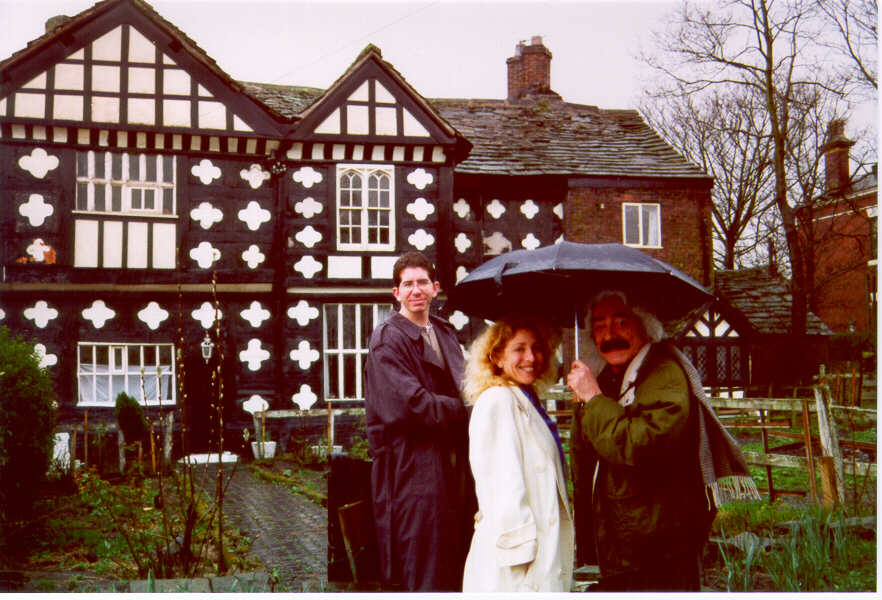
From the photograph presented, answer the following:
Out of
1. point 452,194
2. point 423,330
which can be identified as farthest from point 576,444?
point 452,194

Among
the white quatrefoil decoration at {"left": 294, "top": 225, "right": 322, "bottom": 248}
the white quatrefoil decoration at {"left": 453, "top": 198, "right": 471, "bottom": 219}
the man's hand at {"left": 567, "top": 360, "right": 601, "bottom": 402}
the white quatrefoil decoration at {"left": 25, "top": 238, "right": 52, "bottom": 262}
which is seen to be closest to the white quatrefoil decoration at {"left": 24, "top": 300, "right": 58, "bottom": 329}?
the white quatrefoil decoration at {"left": 25, "top": 238, "right": 52, "bottom": 262}

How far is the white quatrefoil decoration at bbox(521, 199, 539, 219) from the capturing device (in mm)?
10396

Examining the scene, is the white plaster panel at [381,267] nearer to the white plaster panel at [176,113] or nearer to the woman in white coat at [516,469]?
the white plaster panel at [176,113]

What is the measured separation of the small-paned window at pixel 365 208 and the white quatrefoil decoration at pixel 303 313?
876mm

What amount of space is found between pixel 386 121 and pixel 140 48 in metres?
3.17

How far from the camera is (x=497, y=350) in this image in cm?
252

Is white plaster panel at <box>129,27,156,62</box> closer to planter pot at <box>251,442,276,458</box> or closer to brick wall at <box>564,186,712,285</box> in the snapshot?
planter pot at <box>251,442,276,458</box>

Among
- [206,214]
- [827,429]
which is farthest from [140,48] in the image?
[827,429]

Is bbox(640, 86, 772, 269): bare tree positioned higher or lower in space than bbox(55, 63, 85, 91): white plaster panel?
lower

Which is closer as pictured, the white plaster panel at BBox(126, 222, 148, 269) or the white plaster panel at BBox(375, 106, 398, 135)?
the white plaster panel at BBox(126, 222, 148, 269)

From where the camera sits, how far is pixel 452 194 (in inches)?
395

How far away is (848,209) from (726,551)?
2.51 m

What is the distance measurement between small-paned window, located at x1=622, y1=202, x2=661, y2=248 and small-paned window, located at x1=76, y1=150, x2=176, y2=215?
254 inches

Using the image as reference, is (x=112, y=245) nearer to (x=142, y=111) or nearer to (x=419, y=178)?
(x=142, y=111)
